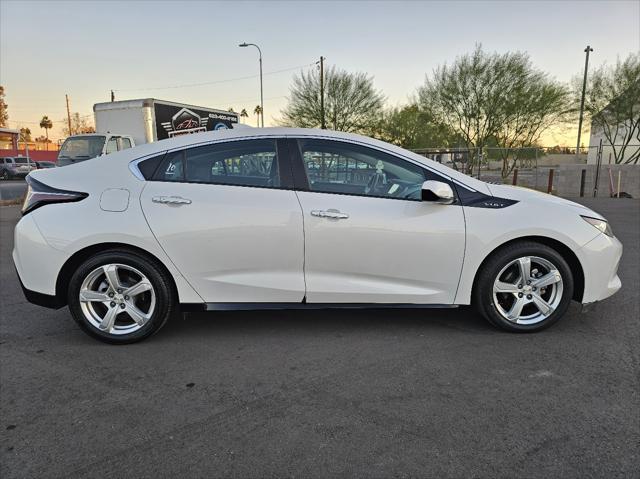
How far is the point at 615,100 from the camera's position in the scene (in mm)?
24469

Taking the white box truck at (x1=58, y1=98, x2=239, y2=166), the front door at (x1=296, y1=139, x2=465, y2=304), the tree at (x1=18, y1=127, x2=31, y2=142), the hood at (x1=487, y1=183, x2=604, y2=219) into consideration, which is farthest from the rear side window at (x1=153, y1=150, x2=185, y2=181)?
the tree at (x1=18, y1=127, x2=31, y2=142)

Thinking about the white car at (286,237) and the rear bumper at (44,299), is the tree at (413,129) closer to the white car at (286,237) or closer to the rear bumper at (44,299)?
the white car at (286,237)

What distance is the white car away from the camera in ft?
10.8

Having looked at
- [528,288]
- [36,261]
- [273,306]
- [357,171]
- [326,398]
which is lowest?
[326,398]

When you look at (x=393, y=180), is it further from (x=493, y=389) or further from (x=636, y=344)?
(x=636, y=344)

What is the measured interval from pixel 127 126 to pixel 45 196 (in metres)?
12.9

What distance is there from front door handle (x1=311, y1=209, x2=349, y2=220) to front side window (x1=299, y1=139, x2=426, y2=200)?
0.17m

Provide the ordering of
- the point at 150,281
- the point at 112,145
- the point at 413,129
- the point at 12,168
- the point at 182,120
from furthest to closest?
the point at 413,129, the point at 12,168, the point at 182,120, the point at 112,145, the point at 150,281

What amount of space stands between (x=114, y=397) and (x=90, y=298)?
0.95 m

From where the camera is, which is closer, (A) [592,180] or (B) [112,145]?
(B) [112,145]

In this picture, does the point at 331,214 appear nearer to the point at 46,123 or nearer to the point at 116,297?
the point at 116,297

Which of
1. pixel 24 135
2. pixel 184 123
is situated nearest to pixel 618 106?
pixel 184 123

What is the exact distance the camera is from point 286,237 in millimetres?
3287

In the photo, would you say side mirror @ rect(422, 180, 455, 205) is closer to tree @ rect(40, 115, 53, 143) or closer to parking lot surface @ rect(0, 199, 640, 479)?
parking lot surface @ rect(0, 199, 640, 479)
